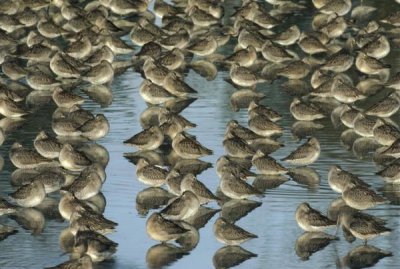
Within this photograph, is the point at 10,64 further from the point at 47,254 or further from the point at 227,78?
the point at 47,254

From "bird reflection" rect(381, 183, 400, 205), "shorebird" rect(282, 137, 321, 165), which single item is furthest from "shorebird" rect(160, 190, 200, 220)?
"shorebird" rect(282, 137, 321, 165)

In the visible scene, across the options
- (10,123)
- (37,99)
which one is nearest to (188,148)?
(10,123)

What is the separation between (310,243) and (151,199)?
324 cm

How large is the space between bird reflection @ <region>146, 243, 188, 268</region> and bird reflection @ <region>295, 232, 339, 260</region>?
158 centimetres

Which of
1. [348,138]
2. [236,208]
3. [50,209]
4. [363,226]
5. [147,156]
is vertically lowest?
[147,156]

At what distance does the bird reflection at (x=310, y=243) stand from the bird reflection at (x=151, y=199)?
8.68 ft

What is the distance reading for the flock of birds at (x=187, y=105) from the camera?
19.4 m

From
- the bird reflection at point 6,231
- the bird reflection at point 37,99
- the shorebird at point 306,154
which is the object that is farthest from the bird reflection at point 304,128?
the bird reflection at point 6,231

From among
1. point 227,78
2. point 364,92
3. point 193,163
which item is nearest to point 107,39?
point 227,78

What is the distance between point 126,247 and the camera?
1906 cm

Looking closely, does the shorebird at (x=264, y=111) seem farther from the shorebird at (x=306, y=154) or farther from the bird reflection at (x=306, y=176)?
the bird reflection at (x=306, y=176)

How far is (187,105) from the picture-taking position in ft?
91.4

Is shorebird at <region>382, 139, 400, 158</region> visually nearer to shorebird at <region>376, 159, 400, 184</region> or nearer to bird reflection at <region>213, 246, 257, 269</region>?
shorebird at <region>376, 159, 400, 184</region>

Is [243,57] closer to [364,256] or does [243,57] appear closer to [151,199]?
[151,199]
